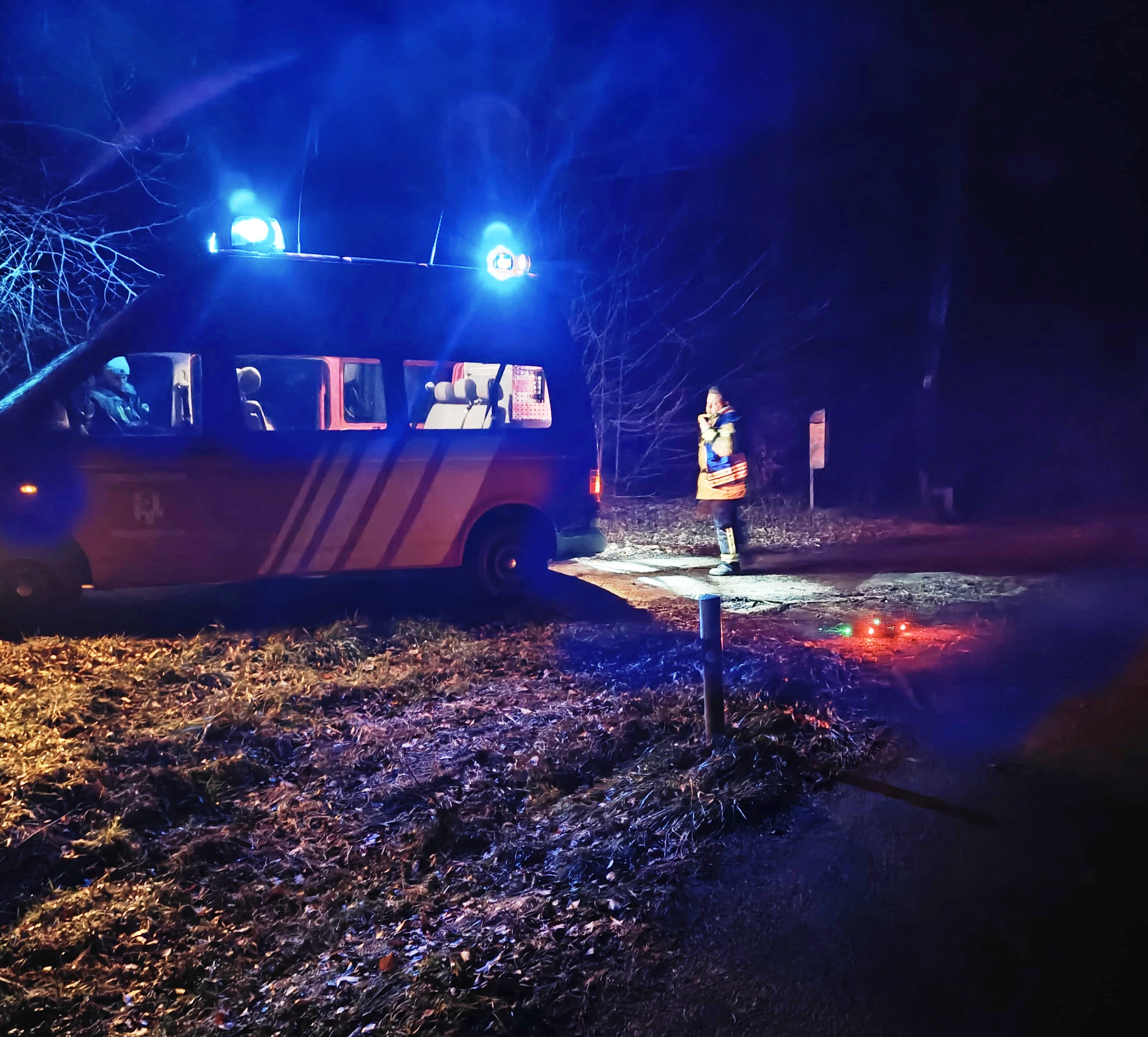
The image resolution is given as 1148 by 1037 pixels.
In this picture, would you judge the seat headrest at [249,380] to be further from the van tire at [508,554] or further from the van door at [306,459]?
the van tire at [508,554]

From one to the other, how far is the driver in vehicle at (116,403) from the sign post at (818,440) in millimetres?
9606

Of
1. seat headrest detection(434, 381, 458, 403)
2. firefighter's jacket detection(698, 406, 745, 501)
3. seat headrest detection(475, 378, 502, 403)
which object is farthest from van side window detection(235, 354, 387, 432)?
firefighter's jacket detection(698, 406, 745, 501)

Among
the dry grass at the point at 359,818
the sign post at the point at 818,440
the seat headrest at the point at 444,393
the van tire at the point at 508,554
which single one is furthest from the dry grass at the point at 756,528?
the dry grass at the point at 359,818

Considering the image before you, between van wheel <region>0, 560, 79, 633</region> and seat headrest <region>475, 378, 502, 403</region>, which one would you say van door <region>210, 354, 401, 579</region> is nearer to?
seat headrest <region>475, 378, 502, 403</region>

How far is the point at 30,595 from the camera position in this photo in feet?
20.1

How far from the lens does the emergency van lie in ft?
20.1

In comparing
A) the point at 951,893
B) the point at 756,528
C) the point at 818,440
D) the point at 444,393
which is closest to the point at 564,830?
the point at 951,893

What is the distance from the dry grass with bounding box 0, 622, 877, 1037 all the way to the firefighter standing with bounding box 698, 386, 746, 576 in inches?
123

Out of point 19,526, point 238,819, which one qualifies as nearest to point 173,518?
point 19,526

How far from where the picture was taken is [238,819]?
13.7 ft

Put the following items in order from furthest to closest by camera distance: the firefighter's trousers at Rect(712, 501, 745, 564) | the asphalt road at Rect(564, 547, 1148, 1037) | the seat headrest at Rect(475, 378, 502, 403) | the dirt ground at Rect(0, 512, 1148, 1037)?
→ the firefighter's trousers at Rect(712, 501, 745, 564) < the seat headrest at Rect(475, 378, 502, 403) < the dirt ground at Rect(0, 512, 1148, 1037) < the asphalt road at Rect(564, 547, 1148, 1037)

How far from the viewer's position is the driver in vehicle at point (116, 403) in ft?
20.1

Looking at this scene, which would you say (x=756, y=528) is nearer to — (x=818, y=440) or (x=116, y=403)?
(x=818, y=440)

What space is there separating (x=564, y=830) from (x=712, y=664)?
1.10 m
